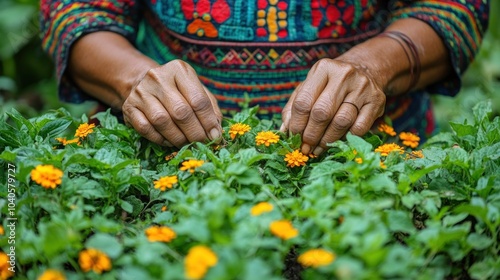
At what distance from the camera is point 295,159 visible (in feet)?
4.67

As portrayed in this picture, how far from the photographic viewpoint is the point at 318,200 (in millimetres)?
1122

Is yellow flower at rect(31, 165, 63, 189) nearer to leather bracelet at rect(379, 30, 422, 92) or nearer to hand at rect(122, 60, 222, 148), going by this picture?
hand at rect(122, 60, 222, 148)

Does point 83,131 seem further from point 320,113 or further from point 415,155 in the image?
point 415,155

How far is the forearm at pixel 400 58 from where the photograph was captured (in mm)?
1742

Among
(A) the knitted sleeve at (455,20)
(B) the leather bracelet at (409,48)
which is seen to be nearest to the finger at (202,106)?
(B) the leather bracelet at (409,48)

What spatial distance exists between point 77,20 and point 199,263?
4.11 feet

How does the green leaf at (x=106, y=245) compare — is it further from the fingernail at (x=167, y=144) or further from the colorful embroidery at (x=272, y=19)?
the colorful embroidery at (x=272, y=19)

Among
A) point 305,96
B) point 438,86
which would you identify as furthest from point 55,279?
point 438,86

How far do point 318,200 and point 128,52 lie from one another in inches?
37.6

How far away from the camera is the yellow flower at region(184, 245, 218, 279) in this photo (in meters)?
0.91

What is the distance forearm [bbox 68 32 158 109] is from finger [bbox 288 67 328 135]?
443 millimetres

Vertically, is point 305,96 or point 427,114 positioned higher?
point 305,96

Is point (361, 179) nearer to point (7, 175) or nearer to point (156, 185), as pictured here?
point (156, 185)

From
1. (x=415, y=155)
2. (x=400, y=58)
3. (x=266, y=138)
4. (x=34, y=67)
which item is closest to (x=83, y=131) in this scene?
(x=266, y=138)
